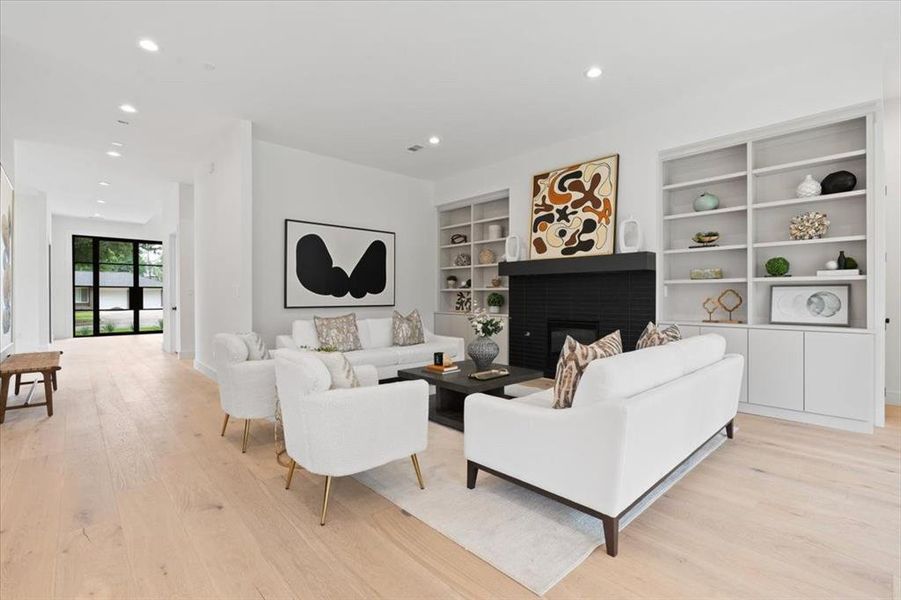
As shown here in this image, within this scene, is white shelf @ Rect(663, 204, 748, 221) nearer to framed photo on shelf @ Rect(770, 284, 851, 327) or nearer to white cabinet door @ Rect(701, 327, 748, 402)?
framed photo on shelf @ Rect(770, 284, 851, 327)

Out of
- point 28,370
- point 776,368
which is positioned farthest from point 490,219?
point 28,370

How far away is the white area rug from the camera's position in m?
1.84

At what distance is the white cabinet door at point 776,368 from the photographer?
3803 millimetres

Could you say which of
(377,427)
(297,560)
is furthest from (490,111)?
(297,560)

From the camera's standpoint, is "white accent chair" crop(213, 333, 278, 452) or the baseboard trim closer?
"white accent chair" crop(213, 333, 278, 452)

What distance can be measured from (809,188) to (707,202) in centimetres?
81

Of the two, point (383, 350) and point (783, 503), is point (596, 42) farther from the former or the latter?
point (383, 350)

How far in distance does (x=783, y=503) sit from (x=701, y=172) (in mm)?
3468

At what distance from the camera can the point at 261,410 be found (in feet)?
10.4

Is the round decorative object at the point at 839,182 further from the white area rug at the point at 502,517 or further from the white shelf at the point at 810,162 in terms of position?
the white area rug at the point at 502,517

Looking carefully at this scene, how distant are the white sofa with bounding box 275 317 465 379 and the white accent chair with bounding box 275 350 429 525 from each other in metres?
2.35

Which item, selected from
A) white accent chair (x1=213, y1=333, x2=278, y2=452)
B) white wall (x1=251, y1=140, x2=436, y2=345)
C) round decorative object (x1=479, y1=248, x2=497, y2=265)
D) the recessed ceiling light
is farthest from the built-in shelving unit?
the recessed ceiling light

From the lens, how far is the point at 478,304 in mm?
6984

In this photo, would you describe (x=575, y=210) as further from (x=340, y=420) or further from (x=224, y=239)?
(x=224, y=239)
